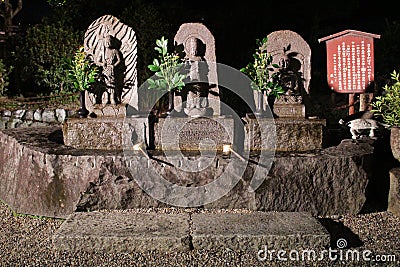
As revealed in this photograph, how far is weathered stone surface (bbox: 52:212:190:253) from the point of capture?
159 inches

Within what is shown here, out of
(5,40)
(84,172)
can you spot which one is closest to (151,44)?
(5,40)

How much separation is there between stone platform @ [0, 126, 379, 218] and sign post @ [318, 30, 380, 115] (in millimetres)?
2542

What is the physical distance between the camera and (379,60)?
11188mm

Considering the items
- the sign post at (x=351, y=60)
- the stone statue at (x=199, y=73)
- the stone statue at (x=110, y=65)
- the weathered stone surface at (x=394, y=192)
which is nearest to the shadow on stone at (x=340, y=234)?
the weathered stone surface at (x=394, y=192)

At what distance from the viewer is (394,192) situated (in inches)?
199

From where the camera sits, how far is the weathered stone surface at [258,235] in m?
4.03

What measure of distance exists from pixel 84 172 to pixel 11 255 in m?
1.10

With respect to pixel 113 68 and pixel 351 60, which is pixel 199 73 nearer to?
pixel 113 68

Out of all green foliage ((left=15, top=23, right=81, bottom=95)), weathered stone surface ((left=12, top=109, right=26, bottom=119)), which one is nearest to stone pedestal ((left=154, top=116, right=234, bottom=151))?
weathered stone surface ((left=12, top=109, right=26, bottom=119))

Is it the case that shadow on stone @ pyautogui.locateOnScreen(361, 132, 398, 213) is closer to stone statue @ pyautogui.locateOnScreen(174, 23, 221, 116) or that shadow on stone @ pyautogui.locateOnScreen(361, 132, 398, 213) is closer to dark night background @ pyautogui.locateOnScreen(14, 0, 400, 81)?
stone statue @ pyautogui.locateOnScreen(174, 23, 221, 116)

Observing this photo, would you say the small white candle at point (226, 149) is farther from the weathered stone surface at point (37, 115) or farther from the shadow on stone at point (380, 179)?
the weathered stone surface at point (37, 115)

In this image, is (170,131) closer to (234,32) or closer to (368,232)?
(368,232)

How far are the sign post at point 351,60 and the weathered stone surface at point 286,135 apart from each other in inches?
87.7

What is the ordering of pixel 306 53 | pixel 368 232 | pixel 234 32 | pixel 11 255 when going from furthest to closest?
pixel 234 32 → pixel 306 53 → pixel 368 232 → pixel 11 255
